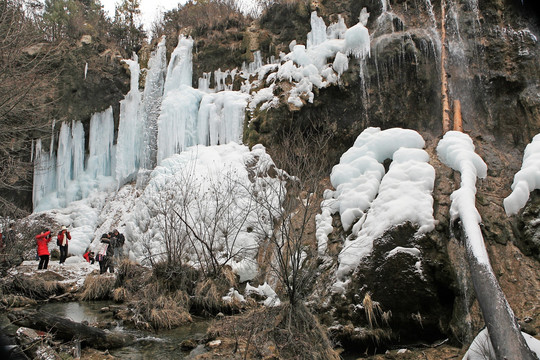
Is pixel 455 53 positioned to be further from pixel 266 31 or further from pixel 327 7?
pixel 266 31

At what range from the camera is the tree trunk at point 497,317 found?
15.7 ft

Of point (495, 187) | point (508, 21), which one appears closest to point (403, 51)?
point (508, 21)

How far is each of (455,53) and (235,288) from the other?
10.1 metres

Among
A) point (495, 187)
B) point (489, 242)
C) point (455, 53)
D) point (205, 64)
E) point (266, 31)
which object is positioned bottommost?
point (489, 242)

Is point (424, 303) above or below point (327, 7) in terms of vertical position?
below

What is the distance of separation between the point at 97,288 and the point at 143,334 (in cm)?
315

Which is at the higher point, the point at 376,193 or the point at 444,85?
the point at 444,85

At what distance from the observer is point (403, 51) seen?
13.4 m

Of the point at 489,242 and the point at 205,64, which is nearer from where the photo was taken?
the point at 489,242

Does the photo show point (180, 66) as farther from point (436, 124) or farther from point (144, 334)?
point (144, 334)

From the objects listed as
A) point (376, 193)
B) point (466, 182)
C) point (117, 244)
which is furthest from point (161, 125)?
point (466, 182)

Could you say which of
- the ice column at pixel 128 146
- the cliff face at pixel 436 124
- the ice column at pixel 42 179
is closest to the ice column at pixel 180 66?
the ice column at pixel 128 146

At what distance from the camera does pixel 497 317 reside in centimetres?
525

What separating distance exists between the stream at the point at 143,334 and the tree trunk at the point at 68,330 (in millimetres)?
174
